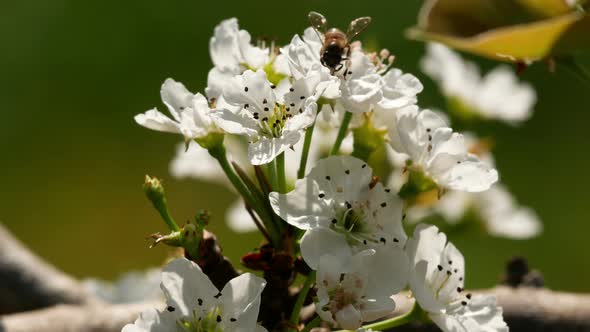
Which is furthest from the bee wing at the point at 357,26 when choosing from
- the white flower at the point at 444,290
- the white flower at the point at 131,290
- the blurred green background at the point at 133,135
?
the blurred green background at the point at 133,135

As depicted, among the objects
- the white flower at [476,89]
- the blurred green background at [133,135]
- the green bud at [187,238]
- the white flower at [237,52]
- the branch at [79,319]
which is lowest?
the green bud at [187,238]

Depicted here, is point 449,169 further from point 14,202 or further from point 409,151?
point 14,202

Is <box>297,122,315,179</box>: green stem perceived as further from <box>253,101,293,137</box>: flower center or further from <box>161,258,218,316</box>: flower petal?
<box>161,258,218,316</box>: flower petal

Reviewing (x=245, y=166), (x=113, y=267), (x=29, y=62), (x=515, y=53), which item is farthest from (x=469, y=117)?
(x=29, y=62)

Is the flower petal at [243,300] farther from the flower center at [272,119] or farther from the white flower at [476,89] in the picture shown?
the white flower at [476,89]

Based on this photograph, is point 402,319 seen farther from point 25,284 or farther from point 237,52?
point 25,284
